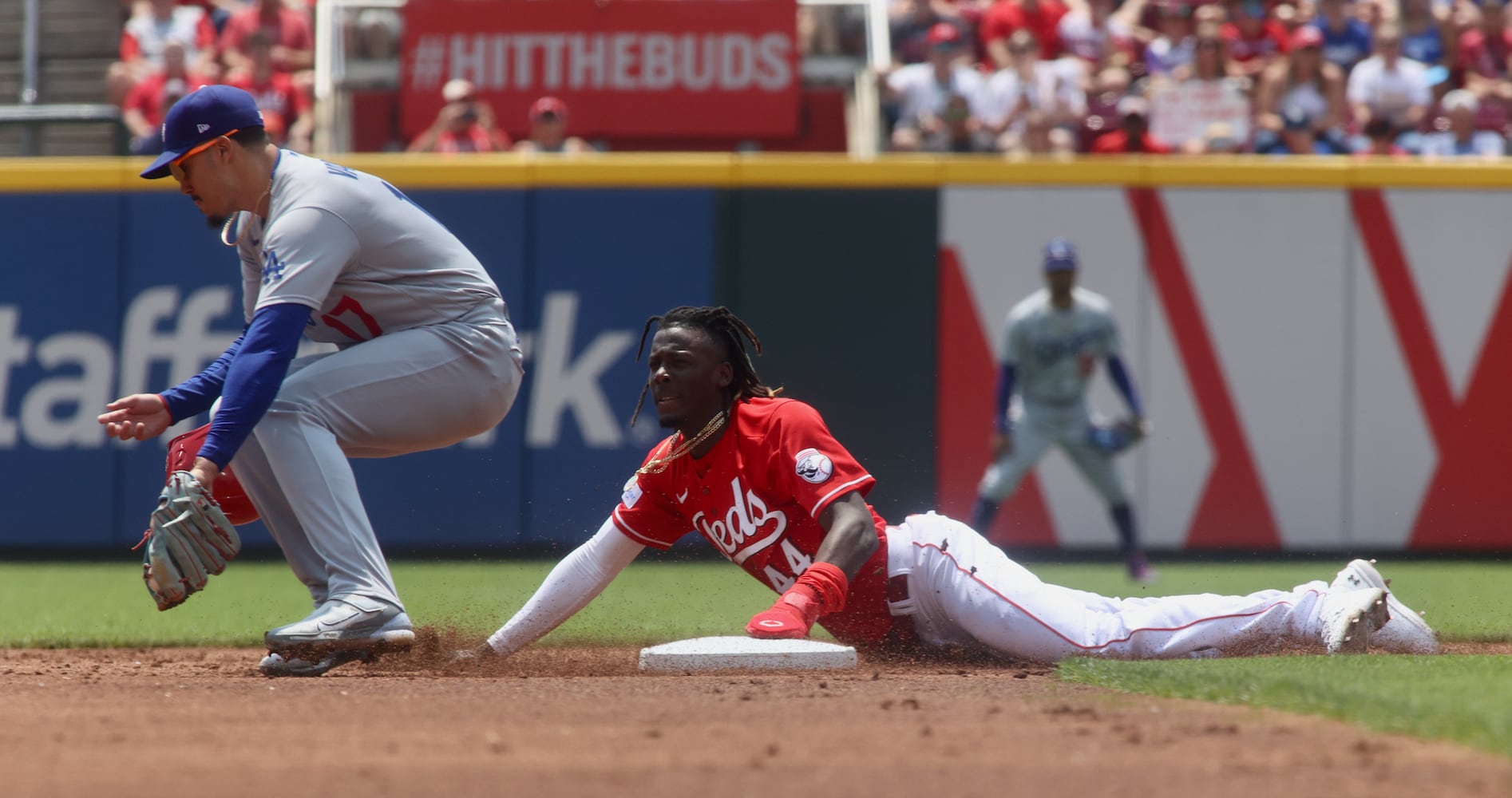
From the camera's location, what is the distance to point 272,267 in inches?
170

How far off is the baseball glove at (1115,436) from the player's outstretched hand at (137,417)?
5.81 m

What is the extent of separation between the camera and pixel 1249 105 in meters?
10.8

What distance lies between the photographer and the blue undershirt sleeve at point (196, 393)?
178 inches

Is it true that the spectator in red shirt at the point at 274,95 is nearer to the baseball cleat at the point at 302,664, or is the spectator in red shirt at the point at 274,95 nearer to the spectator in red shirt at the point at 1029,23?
the spectator in red shirt at the point at 1029,23

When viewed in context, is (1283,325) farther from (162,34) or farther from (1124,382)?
(162,34)

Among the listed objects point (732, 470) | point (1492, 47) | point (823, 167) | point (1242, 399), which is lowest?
point (1242, 399)

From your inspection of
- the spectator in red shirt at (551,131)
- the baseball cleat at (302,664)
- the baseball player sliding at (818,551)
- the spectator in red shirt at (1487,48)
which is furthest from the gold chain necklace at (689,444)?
the spectator in red shirt at (1487,48)

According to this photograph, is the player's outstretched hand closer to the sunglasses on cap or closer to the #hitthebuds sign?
the sunglasses on cap

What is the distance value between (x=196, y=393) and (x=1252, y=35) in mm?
9036

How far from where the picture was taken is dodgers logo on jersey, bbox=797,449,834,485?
422 cm

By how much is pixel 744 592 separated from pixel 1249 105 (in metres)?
5.36

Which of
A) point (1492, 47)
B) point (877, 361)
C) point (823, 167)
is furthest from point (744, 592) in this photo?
point (1492, 47)

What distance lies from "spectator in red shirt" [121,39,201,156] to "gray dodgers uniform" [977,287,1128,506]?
554 cm

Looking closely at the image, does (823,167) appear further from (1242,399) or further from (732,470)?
(732,470)
